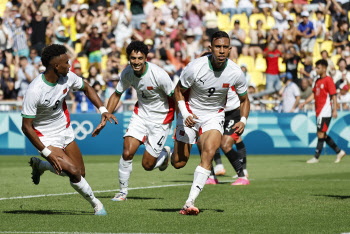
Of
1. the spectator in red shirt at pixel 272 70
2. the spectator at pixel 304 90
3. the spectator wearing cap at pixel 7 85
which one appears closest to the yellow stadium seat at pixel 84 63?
the spectator wearing cap at pixel 7 85

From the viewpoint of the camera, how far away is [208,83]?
1064 centimetres

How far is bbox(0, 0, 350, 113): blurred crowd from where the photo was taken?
26.8 metres

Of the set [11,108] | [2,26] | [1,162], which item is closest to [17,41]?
[2,26]

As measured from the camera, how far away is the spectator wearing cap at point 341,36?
94.5ft

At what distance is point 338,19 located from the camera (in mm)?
29297

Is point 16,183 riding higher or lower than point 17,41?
lower

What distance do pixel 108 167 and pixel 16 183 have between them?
4.77m

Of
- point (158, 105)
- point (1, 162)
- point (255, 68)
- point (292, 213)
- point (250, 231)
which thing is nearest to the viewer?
point (250, 231)

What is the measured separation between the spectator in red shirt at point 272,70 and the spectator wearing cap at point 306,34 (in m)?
1.63

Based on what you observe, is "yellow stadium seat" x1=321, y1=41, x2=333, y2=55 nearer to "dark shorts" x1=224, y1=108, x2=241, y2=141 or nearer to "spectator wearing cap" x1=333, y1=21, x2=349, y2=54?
"spectator wearing cap" x1=333, y1=21, x2=349, y2=54

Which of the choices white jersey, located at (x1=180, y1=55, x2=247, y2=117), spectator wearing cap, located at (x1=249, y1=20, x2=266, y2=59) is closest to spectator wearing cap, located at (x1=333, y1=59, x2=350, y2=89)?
→ spectator wearing cap, located at (x1=249, y1=20, x2=266, y2=59)

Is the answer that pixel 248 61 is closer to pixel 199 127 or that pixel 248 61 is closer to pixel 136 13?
pixel 136 13

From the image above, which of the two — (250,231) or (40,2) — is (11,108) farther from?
(250,231)

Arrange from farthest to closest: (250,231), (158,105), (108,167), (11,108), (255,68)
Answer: (255,68) → (11,108) → (108,167) → (158,105) → (250,231)
